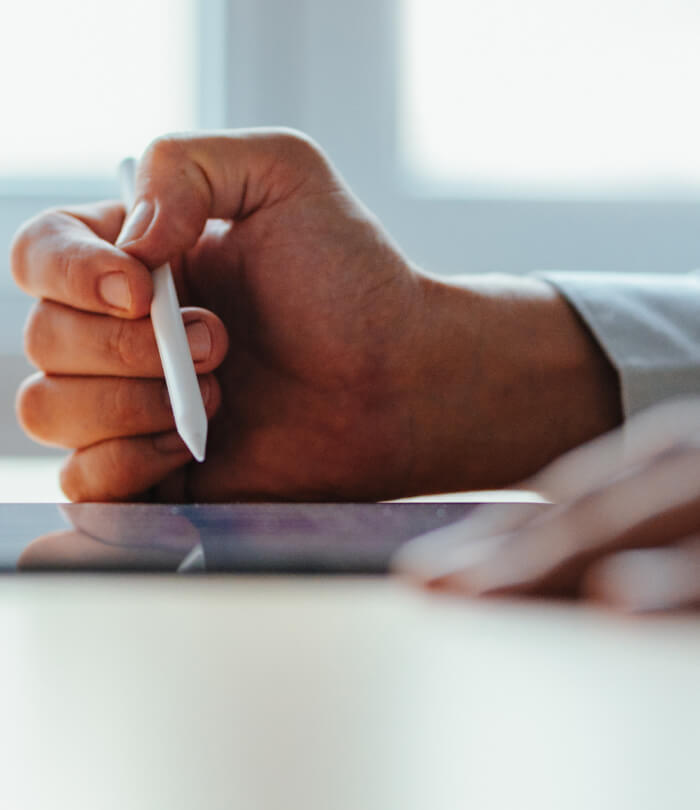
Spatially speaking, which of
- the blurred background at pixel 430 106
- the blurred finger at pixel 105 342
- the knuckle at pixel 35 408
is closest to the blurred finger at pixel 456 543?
the blurred finger at pixel 105 342

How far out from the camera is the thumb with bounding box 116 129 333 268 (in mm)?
471

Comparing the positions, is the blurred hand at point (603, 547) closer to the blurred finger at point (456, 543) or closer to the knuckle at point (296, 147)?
the blurred finger at point (456, 543)

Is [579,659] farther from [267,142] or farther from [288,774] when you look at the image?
[267,142]

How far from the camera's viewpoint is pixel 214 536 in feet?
0.94

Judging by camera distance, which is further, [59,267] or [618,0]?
[618,0]

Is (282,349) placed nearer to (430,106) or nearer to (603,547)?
(603,547)

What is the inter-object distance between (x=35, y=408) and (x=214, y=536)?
0.30m

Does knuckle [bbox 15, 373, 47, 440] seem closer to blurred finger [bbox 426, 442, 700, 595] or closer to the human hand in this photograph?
the human hand

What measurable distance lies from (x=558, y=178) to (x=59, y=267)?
686mm

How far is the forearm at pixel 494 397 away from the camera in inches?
23.8

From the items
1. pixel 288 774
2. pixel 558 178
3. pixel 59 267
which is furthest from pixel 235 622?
pixel 558 178

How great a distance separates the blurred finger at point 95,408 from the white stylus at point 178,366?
2.6 inches

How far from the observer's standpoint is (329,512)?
0.36m

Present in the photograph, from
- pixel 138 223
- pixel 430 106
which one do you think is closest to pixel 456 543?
pixel 138 223
